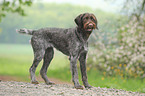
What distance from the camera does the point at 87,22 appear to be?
6.12 meters

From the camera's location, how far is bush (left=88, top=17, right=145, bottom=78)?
11633 mm

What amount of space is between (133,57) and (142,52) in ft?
1.57

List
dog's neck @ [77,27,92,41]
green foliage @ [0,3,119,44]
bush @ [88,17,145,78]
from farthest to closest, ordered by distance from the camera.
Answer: green foliage @ [0,3,119,44] → bush @ [88,17,145,78] → dog's neck @ [77,27,92,41]

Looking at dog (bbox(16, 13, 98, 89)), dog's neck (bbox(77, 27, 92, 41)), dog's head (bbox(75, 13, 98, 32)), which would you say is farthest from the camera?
dog's neck (bbox(77, 27, 92, 41))

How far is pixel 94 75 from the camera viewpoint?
1212cm

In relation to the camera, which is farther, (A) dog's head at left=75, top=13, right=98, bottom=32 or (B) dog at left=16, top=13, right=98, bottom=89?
(B) dog at left=16, top=13, right=98, bottom=89

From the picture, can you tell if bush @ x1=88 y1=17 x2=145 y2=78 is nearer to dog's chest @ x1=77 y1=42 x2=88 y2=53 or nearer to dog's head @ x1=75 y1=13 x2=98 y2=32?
dog's chest @ x1=77 y1=42 x2=88 y2=53

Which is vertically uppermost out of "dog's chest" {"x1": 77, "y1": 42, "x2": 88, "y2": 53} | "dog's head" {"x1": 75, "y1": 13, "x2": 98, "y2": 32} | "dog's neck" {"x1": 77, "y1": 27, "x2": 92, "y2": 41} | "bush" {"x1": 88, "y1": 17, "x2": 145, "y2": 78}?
"dog's head" {"x1": 75, "y1": 13, "x2": 98, "y2": 32}

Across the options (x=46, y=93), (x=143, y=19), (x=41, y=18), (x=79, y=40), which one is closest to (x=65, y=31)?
(x=79, y=40)

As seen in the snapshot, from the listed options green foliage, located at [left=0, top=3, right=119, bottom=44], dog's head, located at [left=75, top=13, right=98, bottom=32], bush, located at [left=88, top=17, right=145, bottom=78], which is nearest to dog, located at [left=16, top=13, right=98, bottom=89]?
dog's head, located at [left=75, top=13, right=98, bottom=32]

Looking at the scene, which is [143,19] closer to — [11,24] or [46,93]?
[46,93]

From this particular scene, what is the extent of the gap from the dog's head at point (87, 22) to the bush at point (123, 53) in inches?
216

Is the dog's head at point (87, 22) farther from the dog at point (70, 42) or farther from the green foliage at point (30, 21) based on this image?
the green foliage at point (30, 21)

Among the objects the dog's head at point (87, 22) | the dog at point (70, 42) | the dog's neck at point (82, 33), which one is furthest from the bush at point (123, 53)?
the dog's head at point (87, 22)
